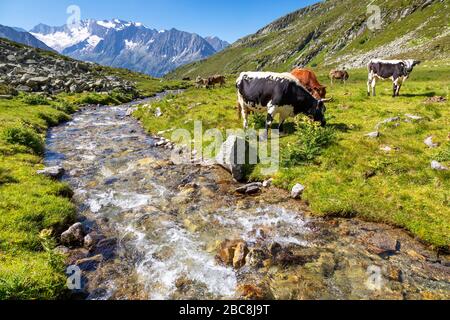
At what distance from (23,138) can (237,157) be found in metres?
13.1

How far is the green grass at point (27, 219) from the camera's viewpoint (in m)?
7.32

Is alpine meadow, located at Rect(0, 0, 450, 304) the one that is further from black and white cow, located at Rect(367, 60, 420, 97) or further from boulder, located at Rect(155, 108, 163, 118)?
boulder, located at Rect(155, 108, 163, 118)

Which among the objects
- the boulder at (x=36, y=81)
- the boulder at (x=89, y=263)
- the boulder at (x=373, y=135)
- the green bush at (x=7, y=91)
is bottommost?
the boulder at (x=89, y=263)

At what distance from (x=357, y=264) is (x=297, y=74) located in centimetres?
1912

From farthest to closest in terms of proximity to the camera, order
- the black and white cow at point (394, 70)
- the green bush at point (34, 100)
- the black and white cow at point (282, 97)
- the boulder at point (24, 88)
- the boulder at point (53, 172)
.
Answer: the boulder at point (24, 88) < the green bush at point (34, 100) < the black and white cow at point (394, 70) < the black and white cow at point (282, 97) < the boulder at point (53, 172)

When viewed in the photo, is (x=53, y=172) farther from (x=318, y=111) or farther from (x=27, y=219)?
(x=318, y=111)

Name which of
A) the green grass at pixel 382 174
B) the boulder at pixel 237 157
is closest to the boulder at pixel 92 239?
the boulder at pixel 237 157

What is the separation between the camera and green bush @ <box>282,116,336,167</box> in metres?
Answer: 14.3

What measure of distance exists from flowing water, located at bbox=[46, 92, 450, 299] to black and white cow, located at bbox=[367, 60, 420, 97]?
65.7ft

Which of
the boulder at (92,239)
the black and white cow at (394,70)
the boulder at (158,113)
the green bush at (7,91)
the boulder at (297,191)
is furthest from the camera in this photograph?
the green bush at (7,91)

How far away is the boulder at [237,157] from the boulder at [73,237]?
6789mm

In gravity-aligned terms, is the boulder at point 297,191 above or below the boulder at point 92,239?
above

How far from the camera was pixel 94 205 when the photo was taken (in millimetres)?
12234

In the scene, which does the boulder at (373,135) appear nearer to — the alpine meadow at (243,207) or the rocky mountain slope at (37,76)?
the alpine meadow at (243,207)
